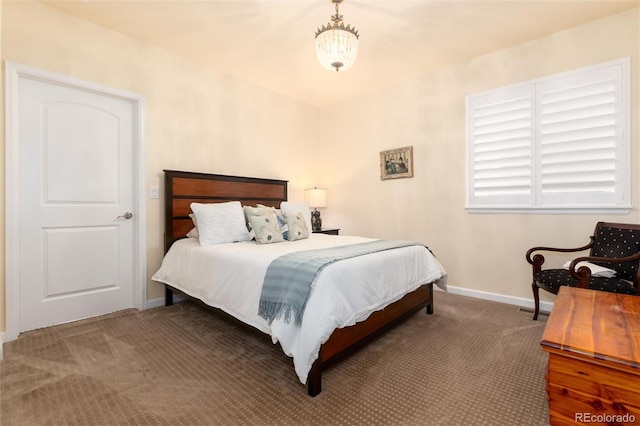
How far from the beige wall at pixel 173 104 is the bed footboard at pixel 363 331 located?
2.23 m

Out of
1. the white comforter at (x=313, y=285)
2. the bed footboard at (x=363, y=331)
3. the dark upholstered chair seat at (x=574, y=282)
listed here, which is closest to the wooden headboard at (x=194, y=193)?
the white comforter at (x=313, y=285)

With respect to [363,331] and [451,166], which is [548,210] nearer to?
[451,166]

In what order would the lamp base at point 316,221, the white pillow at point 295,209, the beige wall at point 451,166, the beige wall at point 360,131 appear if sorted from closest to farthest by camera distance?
the beige wall at point 360,131
the beige wall at point 451,166
the white pillow at point 295,209
the lamp base at point 316,221

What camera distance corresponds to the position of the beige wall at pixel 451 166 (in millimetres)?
2756

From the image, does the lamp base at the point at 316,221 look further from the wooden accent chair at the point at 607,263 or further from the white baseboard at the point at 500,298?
the wooden accent chair at the point at 607,263

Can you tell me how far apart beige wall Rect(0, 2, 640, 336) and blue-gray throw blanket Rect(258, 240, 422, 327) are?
6.14ft

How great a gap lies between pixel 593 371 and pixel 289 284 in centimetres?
139

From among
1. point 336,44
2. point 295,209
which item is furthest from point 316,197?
point 336,44

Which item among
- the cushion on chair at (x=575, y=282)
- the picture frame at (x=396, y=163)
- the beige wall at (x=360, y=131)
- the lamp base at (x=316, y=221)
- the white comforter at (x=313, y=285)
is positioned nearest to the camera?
the white comforter at (x=313, y=285)

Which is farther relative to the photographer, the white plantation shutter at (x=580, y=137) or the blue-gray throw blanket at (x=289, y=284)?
the white plantation shutter at (x=580, y=137)

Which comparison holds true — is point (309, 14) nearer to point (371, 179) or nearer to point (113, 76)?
point (113, 76)

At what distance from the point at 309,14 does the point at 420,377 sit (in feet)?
9.48

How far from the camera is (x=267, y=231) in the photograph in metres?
2.87

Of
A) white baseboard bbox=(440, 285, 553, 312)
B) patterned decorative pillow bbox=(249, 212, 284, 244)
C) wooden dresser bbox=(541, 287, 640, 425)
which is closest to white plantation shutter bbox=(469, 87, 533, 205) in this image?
white baseboard bbox=(440, 285, 553, 312)
